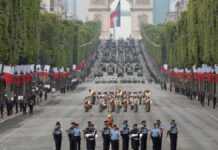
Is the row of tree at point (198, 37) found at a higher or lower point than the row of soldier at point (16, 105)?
higher

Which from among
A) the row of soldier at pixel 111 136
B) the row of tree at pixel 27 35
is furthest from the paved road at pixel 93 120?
the row of tree at pixel 27 35

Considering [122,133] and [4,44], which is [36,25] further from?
[122,133]

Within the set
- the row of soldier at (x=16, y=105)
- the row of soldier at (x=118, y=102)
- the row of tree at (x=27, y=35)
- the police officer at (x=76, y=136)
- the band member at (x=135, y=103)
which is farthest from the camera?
the row of tree at (x=27, y=35)

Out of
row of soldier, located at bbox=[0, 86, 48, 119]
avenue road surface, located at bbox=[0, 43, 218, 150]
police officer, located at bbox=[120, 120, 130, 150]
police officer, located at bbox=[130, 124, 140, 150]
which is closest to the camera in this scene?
police officer, located at bbox=[130, 124, 140, 150]

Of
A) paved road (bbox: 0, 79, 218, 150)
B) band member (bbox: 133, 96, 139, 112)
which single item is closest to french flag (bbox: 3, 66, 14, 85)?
paved road (bbox: 0, 79, 218, 150)

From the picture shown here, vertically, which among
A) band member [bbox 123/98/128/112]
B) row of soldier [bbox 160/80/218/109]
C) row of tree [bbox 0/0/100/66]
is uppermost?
row of tree [bbox 0/0/100/66]

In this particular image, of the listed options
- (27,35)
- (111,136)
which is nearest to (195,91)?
(27,35)

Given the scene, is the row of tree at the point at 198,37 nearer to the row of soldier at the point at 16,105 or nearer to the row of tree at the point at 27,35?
the row of tree at the point at 27,35

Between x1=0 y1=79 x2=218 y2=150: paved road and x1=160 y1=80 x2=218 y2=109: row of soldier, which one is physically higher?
x1=0 y1=79 x2=218 y2=150: paved road

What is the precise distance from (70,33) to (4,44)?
98.8 metres

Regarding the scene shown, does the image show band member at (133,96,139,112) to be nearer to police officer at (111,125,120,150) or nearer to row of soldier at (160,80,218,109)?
row of soldier at (160,80,218,109)

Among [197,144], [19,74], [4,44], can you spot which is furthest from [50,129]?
[19,74]

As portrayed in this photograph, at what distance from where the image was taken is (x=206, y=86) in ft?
381

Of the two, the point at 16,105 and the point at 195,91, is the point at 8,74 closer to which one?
the point at 16,105
